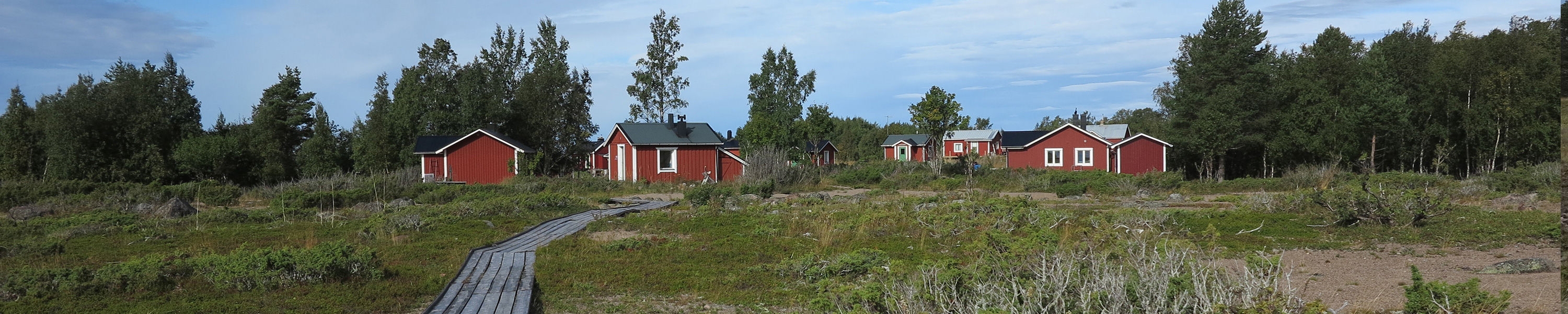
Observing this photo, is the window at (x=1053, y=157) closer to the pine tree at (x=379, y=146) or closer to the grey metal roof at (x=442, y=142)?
the grey metal roof at (x=442, y=142)

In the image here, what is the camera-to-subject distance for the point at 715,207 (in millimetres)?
19281

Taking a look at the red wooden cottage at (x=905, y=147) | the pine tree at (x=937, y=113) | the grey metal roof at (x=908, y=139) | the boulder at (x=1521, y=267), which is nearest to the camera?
the boulder at (x=1521, y=267)

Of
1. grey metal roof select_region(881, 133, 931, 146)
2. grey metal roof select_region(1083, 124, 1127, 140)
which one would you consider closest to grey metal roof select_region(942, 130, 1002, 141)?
grey metal roof select_region(881, 133, 931, 146)

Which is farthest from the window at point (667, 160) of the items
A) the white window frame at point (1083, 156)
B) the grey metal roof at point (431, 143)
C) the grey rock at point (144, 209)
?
the white window frame at point (1083, 156)

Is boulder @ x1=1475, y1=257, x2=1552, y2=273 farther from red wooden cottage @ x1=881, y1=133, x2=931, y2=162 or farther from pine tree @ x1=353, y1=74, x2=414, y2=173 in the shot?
red wooden cottage @ x1=881, y1=133, x2=931, y2=162

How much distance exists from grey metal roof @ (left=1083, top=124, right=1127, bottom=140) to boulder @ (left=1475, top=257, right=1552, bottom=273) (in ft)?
143

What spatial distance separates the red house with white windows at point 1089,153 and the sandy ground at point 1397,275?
2953 centimetres

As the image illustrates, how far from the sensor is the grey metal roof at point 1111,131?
52781 millimetres

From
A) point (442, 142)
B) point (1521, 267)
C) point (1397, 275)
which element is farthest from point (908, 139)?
point (1521, 267)

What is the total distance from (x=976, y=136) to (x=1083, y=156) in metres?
20.9

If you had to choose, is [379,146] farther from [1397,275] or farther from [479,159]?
[1397,275]

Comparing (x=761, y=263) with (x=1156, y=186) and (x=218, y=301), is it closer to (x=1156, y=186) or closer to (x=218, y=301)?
(x=218, y=301)

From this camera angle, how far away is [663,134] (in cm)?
3675

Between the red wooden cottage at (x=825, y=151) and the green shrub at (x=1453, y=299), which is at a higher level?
the red wooden cottage at (x=825, y=151)
